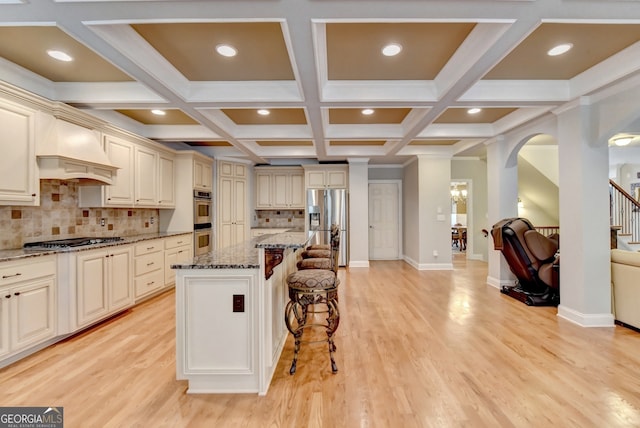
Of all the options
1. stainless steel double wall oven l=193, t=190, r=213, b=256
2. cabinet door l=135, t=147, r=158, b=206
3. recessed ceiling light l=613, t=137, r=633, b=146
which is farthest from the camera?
stainless steel double wall oven l=193, t=190, r=213, b=256

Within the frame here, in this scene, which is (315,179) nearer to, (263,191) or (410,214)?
(263,191)

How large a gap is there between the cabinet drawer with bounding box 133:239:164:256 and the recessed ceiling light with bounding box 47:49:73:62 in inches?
83.7

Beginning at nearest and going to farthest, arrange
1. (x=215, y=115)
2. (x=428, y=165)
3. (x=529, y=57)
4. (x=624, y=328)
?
1. (x=529, y=57)
2. (x=624, y=328)
3. (x=215, y=115)
4. (x=428, y=165)

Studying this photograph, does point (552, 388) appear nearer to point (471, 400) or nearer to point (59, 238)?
point (471, 400)

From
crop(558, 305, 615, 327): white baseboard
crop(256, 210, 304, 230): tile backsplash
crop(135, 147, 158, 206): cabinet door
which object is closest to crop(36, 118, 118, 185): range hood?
crop(135, 147, 158, 206): cabinet door

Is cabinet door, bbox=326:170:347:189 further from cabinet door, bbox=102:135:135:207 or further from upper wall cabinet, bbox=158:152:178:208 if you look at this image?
cabinet door, bbox=102:135:135:207

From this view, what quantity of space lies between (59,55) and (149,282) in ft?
8.93

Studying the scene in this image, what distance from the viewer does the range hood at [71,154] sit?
2801 mm

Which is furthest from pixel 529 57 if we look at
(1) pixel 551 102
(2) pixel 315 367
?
(2) pixel 315 367

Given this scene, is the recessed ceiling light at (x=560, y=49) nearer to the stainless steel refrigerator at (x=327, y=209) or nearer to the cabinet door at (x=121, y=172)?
the stainless steel refrigerator at (x=327, y=209)

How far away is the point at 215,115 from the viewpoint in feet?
12.4

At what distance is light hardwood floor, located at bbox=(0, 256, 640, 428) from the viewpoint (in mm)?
1759

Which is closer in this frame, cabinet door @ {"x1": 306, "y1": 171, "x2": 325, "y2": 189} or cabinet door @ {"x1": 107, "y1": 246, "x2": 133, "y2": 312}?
cabinet door @ {"x1": 107, "y1": 246, "x2": 133, "y2": 312}

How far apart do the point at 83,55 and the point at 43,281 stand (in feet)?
6.48
